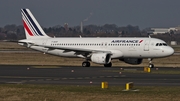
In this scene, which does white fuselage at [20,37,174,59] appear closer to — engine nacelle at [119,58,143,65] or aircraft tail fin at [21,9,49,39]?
aircraft tail fin at [21,9,49,39]

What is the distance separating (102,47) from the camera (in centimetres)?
6769

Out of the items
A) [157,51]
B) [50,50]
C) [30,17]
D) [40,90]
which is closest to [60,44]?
[50,50]

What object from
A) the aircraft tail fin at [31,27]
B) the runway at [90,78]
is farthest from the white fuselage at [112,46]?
the runway at [90,78]

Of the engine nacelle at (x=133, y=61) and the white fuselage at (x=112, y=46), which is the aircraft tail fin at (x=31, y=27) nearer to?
the white fuselage at (x=112, y=46)

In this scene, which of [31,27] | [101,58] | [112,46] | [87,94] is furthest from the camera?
[31,27]

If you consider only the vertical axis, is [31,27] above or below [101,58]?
above

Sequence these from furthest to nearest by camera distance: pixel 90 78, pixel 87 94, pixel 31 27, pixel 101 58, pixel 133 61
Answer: pixel 31 27
pixel 133 61
pixel 101 58
pixel 90 78
pixel 87 94

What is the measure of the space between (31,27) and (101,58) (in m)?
14.3

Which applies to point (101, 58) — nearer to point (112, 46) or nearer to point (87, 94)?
point (112, 46)

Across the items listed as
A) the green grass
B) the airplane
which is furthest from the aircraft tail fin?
the green grass

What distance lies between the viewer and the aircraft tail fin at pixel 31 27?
73812 mm

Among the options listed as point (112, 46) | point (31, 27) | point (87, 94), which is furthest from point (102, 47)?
point (87, 94)

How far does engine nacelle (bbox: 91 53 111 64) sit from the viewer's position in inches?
→ 2549

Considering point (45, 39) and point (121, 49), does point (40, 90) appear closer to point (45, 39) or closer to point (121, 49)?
point (121, 49)
